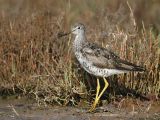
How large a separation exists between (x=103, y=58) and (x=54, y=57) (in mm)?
1443

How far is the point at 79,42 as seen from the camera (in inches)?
354

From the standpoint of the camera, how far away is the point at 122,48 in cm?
928

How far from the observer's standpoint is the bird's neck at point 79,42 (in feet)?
29.3

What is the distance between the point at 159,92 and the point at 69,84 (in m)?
1.35

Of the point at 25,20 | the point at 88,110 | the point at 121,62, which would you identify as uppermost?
the point at 25,20

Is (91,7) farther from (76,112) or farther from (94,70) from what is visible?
(76,112)

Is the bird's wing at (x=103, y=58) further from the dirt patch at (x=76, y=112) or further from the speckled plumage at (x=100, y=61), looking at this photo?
Answer: the dirt patch at (x=76, y=112)

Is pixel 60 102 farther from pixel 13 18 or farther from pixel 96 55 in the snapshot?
pixel 13 18

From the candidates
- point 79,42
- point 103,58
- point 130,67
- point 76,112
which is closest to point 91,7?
point 79,42

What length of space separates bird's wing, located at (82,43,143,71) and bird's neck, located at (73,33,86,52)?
10 centimetres

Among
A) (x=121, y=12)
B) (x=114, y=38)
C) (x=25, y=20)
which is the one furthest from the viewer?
(x=121, y=12)

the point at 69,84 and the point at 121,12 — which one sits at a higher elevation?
the point at 121,12

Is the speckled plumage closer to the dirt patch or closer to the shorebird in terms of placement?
the shorebird

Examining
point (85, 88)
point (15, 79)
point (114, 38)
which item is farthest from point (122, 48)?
point (15, 79)
